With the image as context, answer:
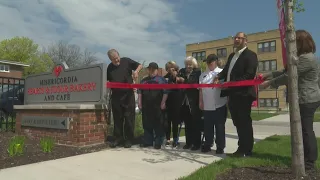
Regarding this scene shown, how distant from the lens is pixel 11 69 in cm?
4788

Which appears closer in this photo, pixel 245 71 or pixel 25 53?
pixel 245 71

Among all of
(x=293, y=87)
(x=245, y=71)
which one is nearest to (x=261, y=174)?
(x=293, y=87)

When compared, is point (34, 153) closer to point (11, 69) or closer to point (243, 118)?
point (243, 118)

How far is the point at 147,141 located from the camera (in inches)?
258

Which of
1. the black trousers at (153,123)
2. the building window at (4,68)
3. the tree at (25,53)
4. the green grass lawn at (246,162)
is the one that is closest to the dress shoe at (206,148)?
the green grass lawn at (246,162)

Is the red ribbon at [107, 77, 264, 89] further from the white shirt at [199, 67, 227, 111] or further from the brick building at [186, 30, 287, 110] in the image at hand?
the brick building at [186, 30, 287, 110]

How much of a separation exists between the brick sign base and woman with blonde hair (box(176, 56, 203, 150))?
1788 millimetres

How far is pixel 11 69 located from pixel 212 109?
4882 centimetres

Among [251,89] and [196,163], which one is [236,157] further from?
[251,89]

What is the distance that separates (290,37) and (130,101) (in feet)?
12.3

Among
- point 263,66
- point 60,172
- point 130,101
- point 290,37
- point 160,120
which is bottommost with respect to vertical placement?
point 60,172

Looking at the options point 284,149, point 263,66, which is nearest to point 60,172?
point 284,149

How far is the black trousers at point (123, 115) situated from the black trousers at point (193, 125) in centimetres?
114

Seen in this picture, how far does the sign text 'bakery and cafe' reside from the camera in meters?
6.48
